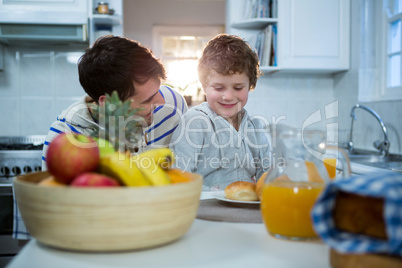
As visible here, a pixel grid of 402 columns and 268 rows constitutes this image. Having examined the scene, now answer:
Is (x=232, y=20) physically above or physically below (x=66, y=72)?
above

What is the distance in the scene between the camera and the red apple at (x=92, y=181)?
22.2 inches

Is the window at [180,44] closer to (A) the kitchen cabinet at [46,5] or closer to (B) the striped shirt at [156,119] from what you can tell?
(A) the kitchen cabinet at [46,5]

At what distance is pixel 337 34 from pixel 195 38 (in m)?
2.49

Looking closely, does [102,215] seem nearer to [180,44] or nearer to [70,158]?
[70,158]

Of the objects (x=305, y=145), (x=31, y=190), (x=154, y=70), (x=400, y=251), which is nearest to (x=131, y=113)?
(x=31, y=190)

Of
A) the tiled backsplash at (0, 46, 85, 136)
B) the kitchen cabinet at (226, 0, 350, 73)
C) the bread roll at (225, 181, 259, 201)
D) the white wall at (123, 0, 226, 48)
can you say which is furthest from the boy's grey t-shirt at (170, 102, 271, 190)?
the white wall at (123, 0, 226, 48)

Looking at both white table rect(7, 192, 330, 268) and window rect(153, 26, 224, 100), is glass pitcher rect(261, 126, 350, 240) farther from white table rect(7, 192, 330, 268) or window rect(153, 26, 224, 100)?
window rect(153, 26, 224, 100)

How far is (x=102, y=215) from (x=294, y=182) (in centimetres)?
32

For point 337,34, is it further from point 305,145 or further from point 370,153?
point 305,145

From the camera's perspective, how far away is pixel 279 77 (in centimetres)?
358

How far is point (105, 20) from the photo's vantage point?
3.15 metres

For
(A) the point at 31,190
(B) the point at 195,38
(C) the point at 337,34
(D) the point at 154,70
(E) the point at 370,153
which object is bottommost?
(E) the point at 370,153

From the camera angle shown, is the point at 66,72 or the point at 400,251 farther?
the point at 66,72

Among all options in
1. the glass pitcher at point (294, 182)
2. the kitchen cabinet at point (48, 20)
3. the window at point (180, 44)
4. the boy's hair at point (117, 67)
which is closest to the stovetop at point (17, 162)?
the kitchen cabinet at point (48, 20)
